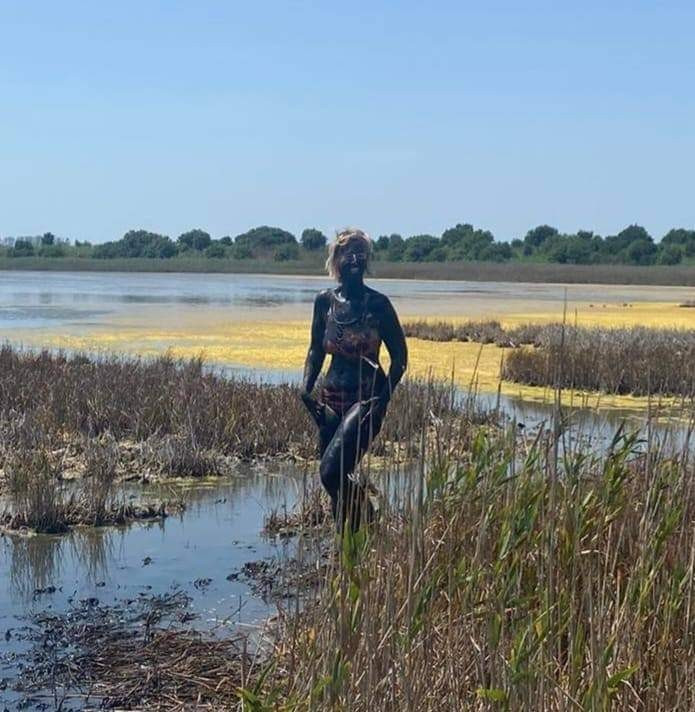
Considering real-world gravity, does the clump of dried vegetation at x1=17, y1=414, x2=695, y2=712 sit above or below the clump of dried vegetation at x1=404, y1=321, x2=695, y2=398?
above

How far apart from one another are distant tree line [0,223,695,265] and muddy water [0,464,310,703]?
80.0 m

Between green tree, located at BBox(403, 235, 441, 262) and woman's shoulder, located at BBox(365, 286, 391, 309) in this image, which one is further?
green tree, located at BBox(403, 235, 441, 262)

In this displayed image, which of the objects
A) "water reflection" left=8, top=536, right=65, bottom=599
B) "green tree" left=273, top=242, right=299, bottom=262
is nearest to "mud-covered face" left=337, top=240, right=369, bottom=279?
"water reflection" left=8, top=536, right=65, bottom=599

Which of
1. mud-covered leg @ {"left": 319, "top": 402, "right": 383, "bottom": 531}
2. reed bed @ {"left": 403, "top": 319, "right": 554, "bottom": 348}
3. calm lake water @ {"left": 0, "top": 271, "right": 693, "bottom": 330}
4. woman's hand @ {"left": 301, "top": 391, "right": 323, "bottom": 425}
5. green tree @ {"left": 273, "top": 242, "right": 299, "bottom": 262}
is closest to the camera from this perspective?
mud-covered leg @ {"left": 319, "top": 402, "right": 383, "bottom": 531}

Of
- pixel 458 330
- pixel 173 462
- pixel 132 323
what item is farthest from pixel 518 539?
pixel 132 323

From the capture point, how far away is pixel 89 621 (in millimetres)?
5984

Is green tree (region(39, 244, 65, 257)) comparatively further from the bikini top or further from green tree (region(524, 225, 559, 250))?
the bikini top

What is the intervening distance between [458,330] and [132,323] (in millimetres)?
8754

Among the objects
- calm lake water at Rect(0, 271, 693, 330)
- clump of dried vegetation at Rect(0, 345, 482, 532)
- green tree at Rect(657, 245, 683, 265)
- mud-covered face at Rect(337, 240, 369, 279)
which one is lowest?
calm lake water at Rect(0, 271, 693, 330)

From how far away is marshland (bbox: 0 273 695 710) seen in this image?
3797 millimetres

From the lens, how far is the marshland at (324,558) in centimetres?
380

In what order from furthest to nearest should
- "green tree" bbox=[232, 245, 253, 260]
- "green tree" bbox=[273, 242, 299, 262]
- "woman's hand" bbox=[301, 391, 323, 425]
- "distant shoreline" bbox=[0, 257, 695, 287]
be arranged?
1. "green tree" bbox=[232, 245, 253, 260]
2. "green tree" bbox=[273, 242, 299, 262]
3. "distant shoreline" bbox=[0, 257, 695, 287]
4. "woman's hand" bbox=[301, 391, 323, 425]

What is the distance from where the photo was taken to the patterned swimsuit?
595cm

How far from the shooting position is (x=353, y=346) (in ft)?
19.5
